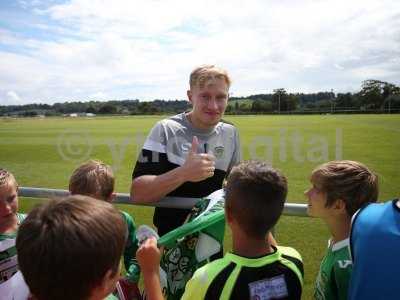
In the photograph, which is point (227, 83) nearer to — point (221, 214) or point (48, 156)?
point (221, 214)

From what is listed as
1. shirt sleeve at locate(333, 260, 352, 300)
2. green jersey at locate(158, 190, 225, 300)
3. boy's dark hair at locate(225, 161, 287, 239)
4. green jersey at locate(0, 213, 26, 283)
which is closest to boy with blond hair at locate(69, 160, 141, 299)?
green jersey at locate(158, 190, 225, 300)

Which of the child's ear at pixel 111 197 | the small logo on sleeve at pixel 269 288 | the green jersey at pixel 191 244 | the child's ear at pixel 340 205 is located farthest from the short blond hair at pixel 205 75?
the small logo on sleeve at pixel 269 288

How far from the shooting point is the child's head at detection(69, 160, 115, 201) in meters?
2.44

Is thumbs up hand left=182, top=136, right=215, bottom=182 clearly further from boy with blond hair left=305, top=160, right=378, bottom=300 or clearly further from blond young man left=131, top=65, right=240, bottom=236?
boy with blond hair left=305, top=160, right=378, bottom=300

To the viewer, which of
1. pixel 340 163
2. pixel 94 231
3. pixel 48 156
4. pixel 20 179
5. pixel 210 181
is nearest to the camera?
pixel 94 231

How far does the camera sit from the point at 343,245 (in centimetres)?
200

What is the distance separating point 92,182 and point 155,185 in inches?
16.2

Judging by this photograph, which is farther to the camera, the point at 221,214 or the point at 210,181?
the point at 210,181

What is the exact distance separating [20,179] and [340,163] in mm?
11574

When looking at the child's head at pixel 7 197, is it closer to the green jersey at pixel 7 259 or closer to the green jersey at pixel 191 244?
the green jersey at pixel 7 259

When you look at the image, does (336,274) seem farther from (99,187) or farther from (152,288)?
(99,187)

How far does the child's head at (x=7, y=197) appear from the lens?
2.37 metres

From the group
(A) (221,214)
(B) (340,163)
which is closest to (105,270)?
(A) (221,214)

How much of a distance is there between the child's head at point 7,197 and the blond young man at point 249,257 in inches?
40.1
